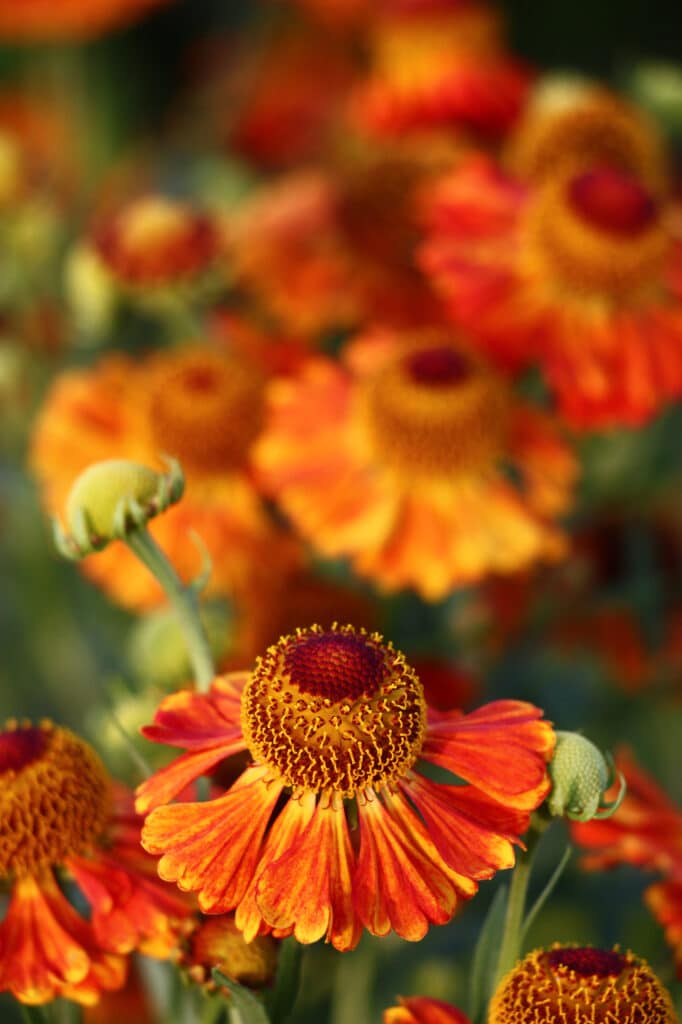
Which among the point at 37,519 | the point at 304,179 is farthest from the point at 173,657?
the point at 304,179

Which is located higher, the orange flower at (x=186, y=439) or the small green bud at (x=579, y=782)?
the small green bud at (x=579, y=782)

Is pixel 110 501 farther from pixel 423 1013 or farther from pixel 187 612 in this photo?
pixel 423 1013

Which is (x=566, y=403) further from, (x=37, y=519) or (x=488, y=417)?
(x=37, y=519)

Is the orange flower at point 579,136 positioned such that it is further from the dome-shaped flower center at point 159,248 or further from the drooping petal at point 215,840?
the drooping petal at point 215,840

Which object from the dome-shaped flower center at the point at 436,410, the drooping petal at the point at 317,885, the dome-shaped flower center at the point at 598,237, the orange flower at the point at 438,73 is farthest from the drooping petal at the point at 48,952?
the orange flower at the point at 438,73

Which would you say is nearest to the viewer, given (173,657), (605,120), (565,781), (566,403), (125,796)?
(565,781)

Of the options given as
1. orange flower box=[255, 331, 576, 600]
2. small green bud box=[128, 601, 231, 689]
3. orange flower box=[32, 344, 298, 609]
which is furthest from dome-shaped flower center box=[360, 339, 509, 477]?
small green bud box=[128, 601, 231, 689]

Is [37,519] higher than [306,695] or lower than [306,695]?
lower

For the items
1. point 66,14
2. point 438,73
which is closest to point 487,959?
point 438,73
